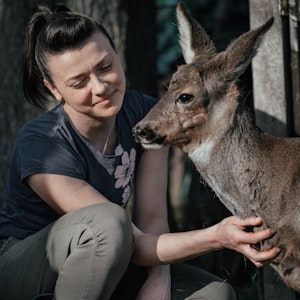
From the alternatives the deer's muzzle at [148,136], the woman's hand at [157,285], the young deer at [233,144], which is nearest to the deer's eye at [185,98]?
the young deer at [233,144]

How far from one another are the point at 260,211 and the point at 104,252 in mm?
813

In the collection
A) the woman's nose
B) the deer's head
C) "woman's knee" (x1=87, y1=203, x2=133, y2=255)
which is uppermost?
the woman's nose

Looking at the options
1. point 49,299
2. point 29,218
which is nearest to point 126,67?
point 29,218

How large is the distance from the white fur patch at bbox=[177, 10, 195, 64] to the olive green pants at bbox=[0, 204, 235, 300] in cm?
112

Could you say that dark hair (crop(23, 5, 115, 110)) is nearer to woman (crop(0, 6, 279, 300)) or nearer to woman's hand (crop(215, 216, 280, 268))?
woman (crop(0, 6, 279, 300))

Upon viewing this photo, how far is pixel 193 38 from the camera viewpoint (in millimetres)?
4430

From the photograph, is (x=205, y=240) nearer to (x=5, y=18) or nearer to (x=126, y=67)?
(x=126, y=67)

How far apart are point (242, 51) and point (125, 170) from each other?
955mm

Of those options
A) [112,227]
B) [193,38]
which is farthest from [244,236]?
[193,38]

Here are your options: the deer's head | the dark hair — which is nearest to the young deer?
the deer's head

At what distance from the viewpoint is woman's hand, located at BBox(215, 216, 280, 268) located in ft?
11.7

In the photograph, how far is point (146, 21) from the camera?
5895 mm

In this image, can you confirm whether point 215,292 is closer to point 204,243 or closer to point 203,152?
point 204,243

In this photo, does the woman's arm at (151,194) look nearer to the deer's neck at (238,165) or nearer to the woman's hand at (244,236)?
the deer's neck at (238,165)
